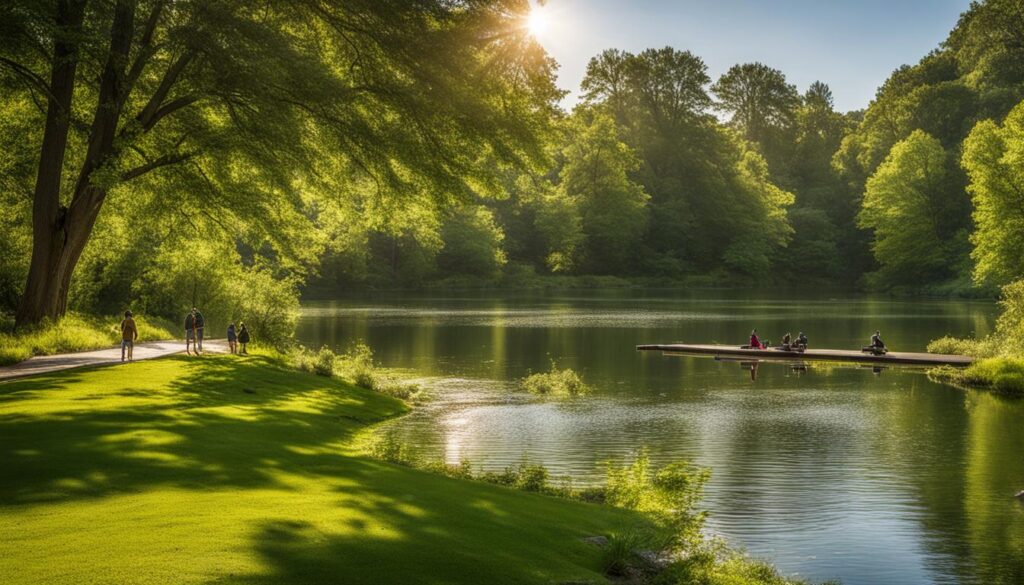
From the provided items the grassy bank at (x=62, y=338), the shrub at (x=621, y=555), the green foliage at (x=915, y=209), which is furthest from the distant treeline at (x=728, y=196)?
the shrub at (x=621, y=555)

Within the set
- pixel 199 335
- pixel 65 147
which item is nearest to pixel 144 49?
pixel 65 147

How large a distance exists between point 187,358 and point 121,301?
56.9 feet

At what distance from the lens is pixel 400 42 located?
28844 millimetres

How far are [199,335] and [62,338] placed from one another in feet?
14.6

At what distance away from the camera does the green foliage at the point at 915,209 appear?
343 feet

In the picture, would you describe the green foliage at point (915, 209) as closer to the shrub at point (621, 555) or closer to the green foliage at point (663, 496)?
the green foliage at point (663, 496)

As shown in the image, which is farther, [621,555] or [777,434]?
[777,434]

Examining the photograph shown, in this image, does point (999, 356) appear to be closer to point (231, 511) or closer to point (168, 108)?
point (168, 108)

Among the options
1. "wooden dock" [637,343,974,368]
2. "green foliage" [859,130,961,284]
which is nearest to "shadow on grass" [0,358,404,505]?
"wooden dock" [637,343,974,368]

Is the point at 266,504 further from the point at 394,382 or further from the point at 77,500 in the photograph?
the point at 394,382

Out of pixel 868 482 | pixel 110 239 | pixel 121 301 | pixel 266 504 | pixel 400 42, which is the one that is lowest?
pixel 868 482

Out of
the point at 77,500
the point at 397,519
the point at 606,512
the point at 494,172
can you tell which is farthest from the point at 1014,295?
the point at 77,500

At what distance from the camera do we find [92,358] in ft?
91.9

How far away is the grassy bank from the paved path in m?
0.40
